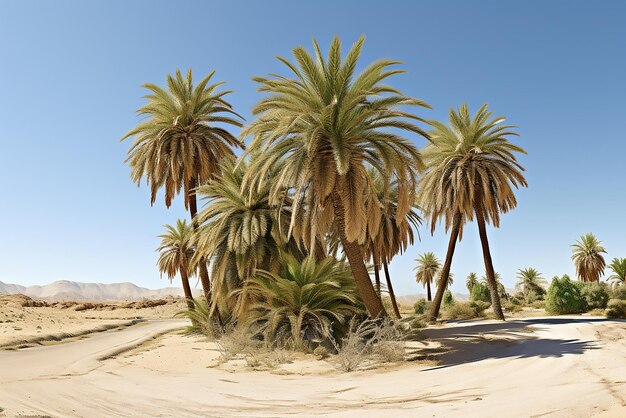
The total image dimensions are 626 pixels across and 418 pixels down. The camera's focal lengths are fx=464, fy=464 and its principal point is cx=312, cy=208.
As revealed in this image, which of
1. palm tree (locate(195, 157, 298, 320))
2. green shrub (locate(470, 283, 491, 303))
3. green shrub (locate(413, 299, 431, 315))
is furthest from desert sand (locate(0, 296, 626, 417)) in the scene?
green shrub (locate(470, 283, 491, 303))

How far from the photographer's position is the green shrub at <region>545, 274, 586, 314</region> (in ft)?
86.9

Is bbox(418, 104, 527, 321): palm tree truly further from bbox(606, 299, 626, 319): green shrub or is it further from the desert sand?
the desert sand

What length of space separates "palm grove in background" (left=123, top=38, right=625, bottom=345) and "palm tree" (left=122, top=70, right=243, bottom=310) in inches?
2.7

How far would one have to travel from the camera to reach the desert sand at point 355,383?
7230 mm

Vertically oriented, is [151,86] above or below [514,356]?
above

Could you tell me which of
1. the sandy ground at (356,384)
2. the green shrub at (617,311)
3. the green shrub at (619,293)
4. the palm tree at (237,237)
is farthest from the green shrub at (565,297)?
the palm tree at (237,237)

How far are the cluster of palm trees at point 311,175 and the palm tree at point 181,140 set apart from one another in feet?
0.21

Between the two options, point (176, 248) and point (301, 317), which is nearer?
point (301, 317)

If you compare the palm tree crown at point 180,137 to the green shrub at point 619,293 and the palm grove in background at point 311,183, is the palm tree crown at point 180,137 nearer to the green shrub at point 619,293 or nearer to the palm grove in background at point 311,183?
the palm grove in background at point 311,183

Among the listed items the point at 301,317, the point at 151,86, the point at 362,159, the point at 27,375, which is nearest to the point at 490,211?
the point at 362,159

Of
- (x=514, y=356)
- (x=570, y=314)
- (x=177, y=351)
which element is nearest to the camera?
(x=514, y=356)

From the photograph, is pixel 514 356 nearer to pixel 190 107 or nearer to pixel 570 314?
pixel 570 314

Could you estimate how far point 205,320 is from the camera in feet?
80.7

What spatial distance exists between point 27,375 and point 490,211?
72.1ft
